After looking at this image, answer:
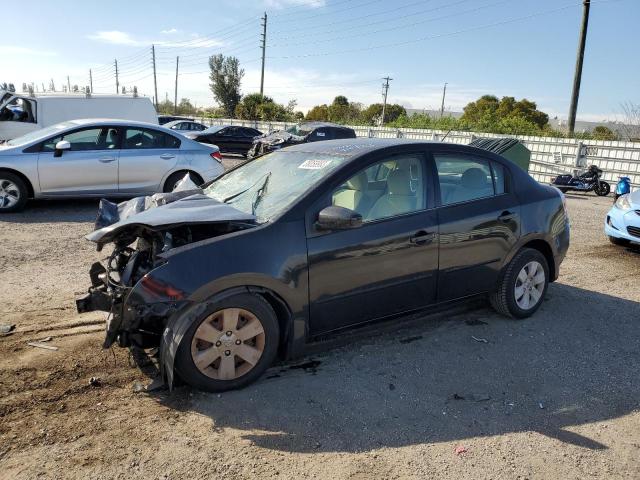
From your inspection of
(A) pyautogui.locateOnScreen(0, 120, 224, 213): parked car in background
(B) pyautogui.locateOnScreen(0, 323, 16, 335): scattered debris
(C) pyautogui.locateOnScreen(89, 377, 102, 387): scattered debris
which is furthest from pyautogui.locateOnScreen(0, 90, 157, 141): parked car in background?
(C) pyautogui.locateOnScreen(89, 377, 102, 387): scattered debris

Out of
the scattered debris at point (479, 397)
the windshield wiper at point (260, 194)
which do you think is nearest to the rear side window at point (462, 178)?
the windshield wiper at point (260, 194)

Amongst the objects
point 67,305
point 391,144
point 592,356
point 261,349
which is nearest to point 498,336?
point 592,356

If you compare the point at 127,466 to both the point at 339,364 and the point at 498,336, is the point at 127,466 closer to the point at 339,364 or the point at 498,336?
the point at 339,364

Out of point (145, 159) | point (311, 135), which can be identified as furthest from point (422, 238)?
point (311, 135)

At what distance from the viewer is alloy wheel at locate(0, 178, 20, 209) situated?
8.59 m

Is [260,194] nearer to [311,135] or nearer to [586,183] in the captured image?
[586,183]

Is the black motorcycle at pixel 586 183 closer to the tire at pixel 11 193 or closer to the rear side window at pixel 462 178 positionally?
the rear side window at pixel 462 178

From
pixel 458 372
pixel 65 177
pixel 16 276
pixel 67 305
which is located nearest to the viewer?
pixel 458 372

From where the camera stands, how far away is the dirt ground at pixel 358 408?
2812 mm

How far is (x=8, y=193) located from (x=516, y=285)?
7952mm

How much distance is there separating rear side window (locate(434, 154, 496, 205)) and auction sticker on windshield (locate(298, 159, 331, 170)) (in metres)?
0.97

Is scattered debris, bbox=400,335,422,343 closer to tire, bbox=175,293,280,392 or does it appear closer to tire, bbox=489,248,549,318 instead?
tire, bbox=489,248,549,318

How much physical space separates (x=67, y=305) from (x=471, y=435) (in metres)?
3.68

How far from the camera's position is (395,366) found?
3.92 m
